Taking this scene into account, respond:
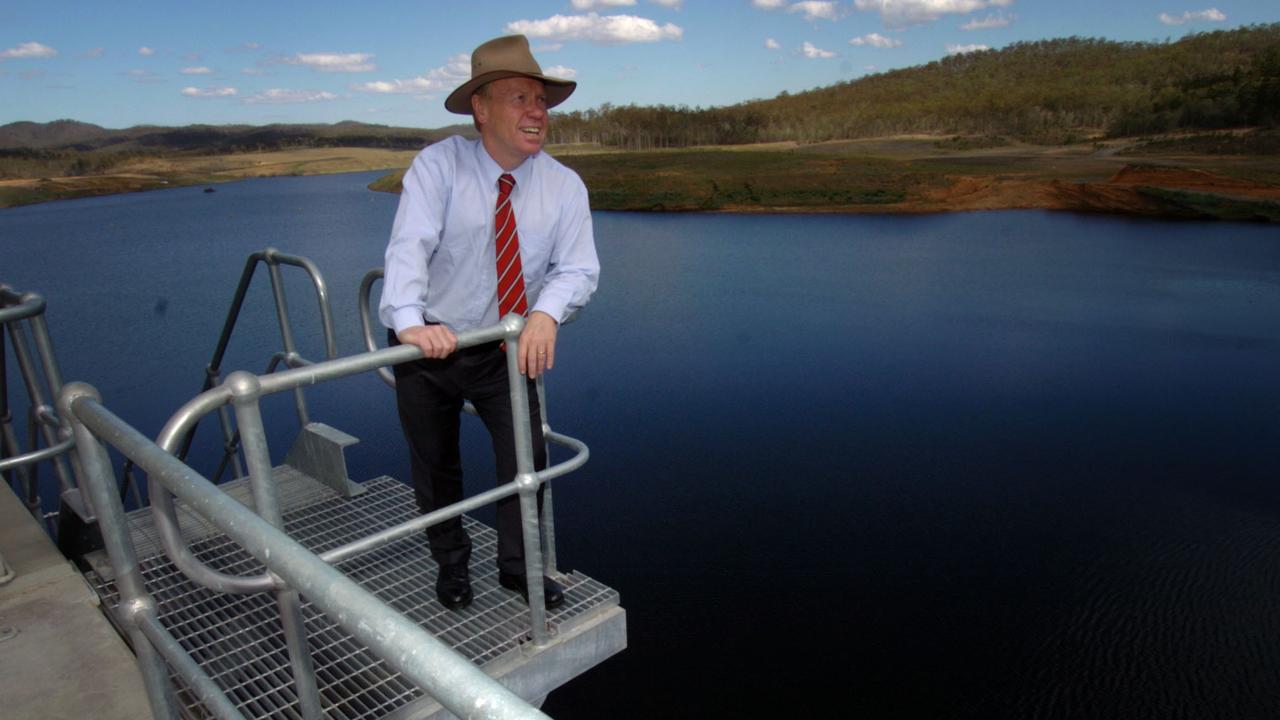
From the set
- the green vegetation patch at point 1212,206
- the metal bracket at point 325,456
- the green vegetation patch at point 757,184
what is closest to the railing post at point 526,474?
the metal bracket at point 325,456

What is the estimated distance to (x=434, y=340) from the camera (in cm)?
184

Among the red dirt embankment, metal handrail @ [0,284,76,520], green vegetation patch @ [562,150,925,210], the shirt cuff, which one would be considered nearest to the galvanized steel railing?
the shirt cuff

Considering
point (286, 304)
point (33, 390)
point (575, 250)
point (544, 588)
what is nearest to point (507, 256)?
point (575, 250)

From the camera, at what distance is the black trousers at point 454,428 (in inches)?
92.7

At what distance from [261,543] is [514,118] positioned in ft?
5.47

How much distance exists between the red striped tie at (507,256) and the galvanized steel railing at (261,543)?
1.32 ft

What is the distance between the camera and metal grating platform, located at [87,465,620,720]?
2240 mm

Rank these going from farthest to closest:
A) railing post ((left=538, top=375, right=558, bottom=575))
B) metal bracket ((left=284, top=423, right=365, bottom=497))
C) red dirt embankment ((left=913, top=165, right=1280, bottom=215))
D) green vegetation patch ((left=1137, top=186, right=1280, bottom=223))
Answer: red dirt embankment ((left=913, top=165, right=1280, bottom=215))
green vegetation patch ((left=1137, top=186, right=1280, bottom=223))
metal bracket ((left=284, top=423, right=365, bottom=497))
railing post ((left=538, top=375, right=558, bottom=575))

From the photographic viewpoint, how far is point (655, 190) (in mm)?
33750

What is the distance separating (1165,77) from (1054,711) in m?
45.0

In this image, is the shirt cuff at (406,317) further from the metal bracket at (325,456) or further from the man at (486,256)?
the metal bracket at (325,456)

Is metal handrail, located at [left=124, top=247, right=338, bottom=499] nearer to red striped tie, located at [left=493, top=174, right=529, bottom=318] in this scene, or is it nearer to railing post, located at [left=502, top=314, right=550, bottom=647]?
red striped tie, located at [left=493, top=174, right=529, bottom=318]

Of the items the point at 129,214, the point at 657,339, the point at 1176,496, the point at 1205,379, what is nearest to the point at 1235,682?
the point at 1176,496

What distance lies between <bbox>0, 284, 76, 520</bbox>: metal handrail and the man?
1296 mm
